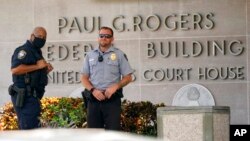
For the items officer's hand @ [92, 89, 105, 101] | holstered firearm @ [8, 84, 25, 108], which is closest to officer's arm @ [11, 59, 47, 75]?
holstered firearm @ [8, 84, 25, 108]

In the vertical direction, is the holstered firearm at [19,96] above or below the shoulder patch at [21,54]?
below

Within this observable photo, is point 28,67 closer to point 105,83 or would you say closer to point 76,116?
point 105,83

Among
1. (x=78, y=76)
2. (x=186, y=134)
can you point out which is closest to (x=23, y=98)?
(x=186, y=134)

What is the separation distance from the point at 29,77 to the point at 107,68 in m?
1.04

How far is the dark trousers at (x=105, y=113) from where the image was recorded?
10945mm

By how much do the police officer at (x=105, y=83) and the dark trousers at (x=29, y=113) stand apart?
0.75 m

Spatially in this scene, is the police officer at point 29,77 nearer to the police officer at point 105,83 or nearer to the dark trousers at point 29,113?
the dark trousers at point 29,113

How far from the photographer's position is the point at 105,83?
10984 millimetres

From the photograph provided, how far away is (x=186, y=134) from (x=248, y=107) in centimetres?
505

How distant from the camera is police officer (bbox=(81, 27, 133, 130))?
35.8 ft

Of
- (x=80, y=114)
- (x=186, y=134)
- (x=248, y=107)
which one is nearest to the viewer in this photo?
(x=186, y=134)

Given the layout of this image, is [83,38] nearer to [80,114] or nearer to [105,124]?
[80,114]

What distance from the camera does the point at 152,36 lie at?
52.0 ft

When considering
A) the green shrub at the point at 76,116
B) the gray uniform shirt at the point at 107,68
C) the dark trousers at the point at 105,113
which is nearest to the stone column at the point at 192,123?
the dark trousers at the point at 105,113
